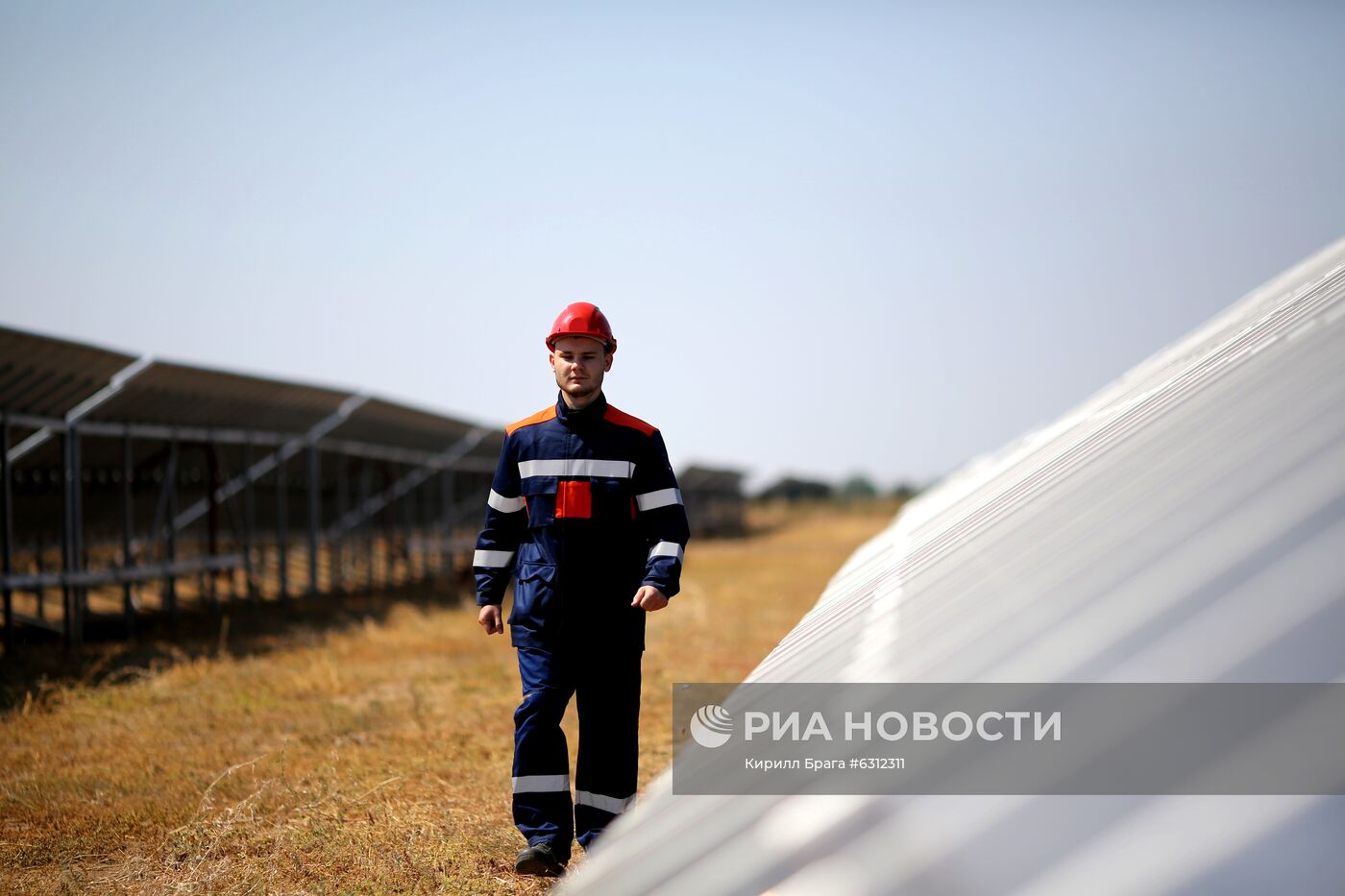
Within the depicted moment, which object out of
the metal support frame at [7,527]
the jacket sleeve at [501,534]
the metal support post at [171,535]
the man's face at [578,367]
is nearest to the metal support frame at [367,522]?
the metal support post at [171,535]

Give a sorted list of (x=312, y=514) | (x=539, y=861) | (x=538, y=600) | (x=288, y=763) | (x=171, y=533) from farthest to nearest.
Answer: (x=312, y=514) < (x=171, y=533) < (x=288, y=763) < (x=538, y=600) < (x=539, y=861)

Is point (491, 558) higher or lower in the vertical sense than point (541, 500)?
lower

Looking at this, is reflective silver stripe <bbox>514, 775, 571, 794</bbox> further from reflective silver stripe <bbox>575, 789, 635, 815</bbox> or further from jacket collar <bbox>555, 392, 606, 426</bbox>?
jacket collar <bbox>555, 392, 606, 426</bbox>

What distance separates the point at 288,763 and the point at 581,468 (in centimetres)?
273

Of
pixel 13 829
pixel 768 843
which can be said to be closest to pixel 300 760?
pixel 13 829

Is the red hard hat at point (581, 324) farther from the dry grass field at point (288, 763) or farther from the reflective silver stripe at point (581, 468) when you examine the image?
the dry grass field at point (288, 763)

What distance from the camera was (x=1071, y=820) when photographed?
1.35 m

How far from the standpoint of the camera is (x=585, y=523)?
3467 millimetres

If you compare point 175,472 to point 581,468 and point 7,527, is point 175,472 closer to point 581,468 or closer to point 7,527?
point 7,527

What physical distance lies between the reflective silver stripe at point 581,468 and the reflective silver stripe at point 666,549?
229 millimetres

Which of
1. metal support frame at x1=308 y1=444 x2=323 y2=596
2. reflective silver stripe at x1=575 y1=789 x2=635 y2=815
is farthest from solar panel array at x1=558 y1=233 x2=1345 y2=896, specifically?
metal support frame at x1=308 y1=444 x2=323 y2=596

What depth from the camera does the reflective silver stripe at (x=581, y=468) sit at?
349 cm

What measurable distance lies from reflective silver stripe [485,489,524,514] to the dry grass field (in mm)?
1102

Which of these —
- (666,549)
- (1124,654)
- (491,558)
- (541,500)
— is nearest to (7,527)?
(491,558)
